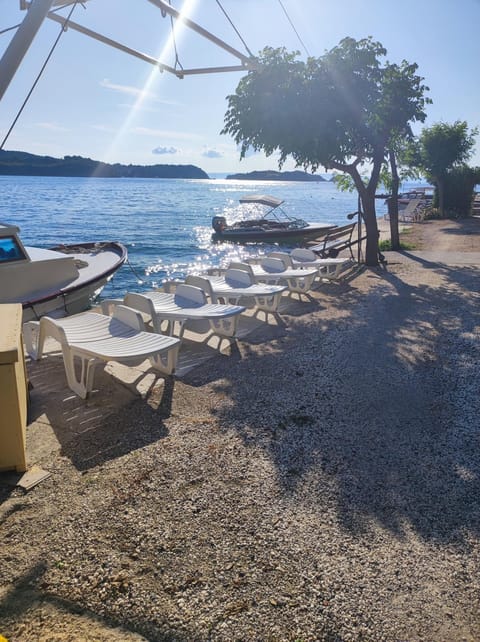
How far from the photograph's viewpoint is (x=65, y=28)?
5.46 m

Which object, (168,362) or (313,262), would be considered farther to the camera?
(313,262)

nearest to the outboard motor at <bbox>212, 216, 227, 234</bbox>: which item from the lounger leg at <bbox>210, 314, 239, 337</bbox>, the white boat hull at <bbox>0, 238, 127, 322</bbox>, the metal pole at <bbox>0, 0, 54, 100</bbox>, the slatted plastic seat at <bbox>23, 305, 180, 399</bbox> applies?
the white boat hull at <bbox>0, 238, 127, 322</bbox>

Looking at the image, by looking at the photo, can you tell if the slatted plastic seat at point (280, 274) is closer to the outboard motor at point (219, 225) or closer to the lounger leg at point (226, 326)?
the lounger leg at point (226, 326)

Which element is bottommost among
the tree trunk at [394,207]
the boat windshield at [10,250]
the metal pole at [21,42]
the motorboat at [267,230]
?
the motorboat at [267,230]

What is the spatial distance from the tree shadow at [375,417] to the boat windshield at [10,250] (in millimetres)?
5409

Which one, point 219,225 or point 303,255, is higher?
point 303,255

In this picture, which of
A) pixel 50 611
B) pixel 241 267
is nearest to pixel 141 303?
pixel 241 267

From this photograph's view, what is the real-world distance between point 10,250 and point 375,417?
735cm

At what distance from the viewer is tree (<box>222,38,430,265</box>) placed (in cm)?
1018


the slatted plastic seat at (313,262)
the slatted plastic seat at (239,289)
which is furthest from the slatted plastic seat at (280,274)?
the slatted plastic seat at (313,262)

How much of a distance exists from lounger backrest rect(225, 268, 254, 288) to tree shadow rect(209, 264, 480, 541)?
4.66ft

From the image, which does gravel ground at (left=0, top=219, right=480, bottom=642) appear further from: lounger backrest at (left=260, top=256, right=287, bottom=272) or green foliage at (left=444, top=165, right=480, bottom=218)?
green foliage at (left=444, top=165, right=480, bottom=218)

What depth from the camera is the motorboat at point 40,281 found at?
8.42 meters

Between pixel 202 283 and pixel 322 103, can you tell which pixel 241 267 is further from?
pixel 322 103
